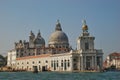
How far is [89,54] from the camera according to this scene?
97.7 metres

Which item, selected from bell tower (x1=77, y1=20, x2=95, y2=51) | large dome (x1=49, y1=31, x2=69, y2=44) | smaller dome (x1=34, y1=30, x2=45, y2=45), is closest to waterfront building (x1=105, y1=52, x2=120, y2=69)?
smaller dome (x1=34, y1=30, x2=45, y2=45)

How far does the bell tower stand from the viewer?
99500 millimetres

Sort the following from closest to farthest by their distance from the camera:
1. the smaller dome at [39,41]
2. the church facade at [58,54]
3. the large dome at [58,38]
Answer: the church facade at [58,54] < the large dome at [58,38] < the smaller dome at [39,41]

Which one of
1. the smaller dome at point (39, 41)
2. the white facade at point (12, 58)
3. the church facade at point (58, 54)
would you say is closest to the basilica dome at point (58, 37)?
the church facade at point (58, 54)

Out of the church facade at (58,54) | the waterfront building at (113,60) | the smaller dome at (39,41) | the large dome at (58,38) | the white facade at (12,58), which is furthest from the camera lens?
the waterfront building at (113,60)

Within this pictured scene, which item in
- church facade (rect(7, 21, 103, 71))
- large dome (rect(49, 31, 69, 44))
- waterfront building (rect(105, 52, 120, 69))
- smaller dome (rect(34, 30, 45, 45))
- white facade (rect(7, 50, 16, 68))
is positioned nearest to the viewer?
church facade (rect(7, 21, 103, 71))

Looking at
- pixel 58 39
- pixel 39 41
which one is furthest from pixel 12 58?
pixel 58 39

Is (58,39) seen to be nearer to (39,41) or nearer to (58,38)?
(58,38)

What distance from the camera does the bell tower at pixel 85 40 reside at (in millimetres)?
99500

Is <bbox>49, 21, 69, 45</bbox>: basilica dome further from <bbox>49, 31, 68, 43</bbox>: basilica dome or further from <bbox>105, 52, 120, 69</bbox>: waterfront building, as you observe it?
→ <bbox>105, 52, 120, 69</bbox>: waterfront building

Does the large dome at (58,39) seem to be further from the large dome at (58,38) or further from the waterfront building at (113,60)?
the waterfront building at (113,60)

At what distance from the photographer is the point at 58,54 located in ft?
354

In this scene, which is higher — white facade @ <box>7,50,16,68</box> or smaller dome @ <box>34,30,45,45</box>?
smaller dome @ <box>34,30,45,45</box>

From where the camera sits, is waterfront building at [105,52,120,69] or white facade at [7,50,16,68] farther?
waterfront building at [105,52,120,69]
